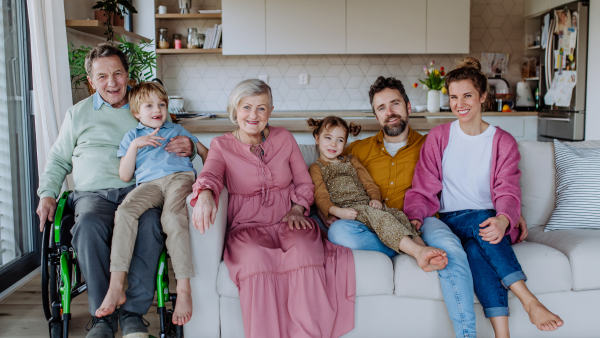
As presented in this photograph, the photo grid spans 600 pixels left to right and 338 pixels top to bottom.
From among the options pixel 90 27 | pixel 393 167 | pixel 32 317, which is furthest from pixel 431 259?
pixel 90 27

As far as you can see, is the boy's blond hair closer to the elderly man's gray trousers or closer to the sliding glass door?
the elderly man's gray trousers

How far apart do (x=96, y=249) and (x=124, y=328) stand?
0.31 metres

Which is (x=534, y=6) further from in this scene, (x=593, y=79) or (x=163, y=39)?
(x=163, y=39)

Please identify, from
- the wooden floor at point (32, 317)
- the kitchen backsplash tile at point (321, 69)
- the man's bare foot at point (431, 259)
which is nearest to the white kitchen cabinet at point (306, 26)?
the kitchen backsplash tile at point (321, 69)

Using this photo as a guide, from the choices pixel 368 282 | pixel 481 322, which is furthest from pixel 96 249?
pixel 481 322

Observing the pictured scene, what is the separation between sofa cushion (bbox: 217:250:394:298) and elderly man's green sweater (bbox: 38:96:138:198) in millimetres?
656

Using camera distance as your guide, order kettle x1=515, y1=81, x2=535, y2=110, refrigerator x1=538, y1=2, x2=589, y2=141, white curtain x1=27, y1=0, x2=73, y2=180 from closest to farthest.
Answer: white curtain x1=27, y1=0, x2=73, y2=180
refrigerator x1=538, y1=2, x2=589, y2=141
kettle x1=515, y1=81, x2=535, y2=110

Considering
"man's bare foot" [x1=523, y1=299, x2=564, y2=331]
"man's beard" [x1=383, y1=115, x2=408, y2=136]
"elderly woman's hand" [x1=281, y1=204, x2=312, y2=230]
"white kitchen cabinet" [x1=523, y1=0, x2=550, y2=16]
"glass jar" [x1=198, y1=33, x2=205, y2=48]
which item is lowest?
"man's bare foot" [x1=523, y1=299, x2=564, y2=331]

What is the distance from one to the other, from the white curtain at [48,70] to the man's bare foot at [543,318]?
7.81ft

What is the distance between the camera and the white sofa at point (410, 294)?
1.75 meters

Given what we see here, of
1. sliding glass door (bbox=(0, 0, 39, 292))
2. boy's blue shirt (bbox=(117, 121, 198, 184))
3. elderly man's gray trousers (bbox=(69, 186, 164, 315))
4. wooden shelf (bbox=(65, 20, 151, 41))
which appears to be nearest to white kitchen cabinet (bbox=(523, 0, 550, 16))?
wooden shelf (bbox=(65, 20, 151, 41))

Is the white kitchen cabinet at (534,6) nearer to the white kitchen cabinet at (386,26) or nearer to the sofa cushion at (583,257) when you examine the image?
the white kitchen cabinet at (386,26)

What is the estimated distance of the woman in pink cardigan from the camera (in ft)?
5.89

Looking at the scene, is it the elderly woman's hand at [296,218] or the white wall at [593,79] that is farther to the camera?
the white wall at [593,79]
